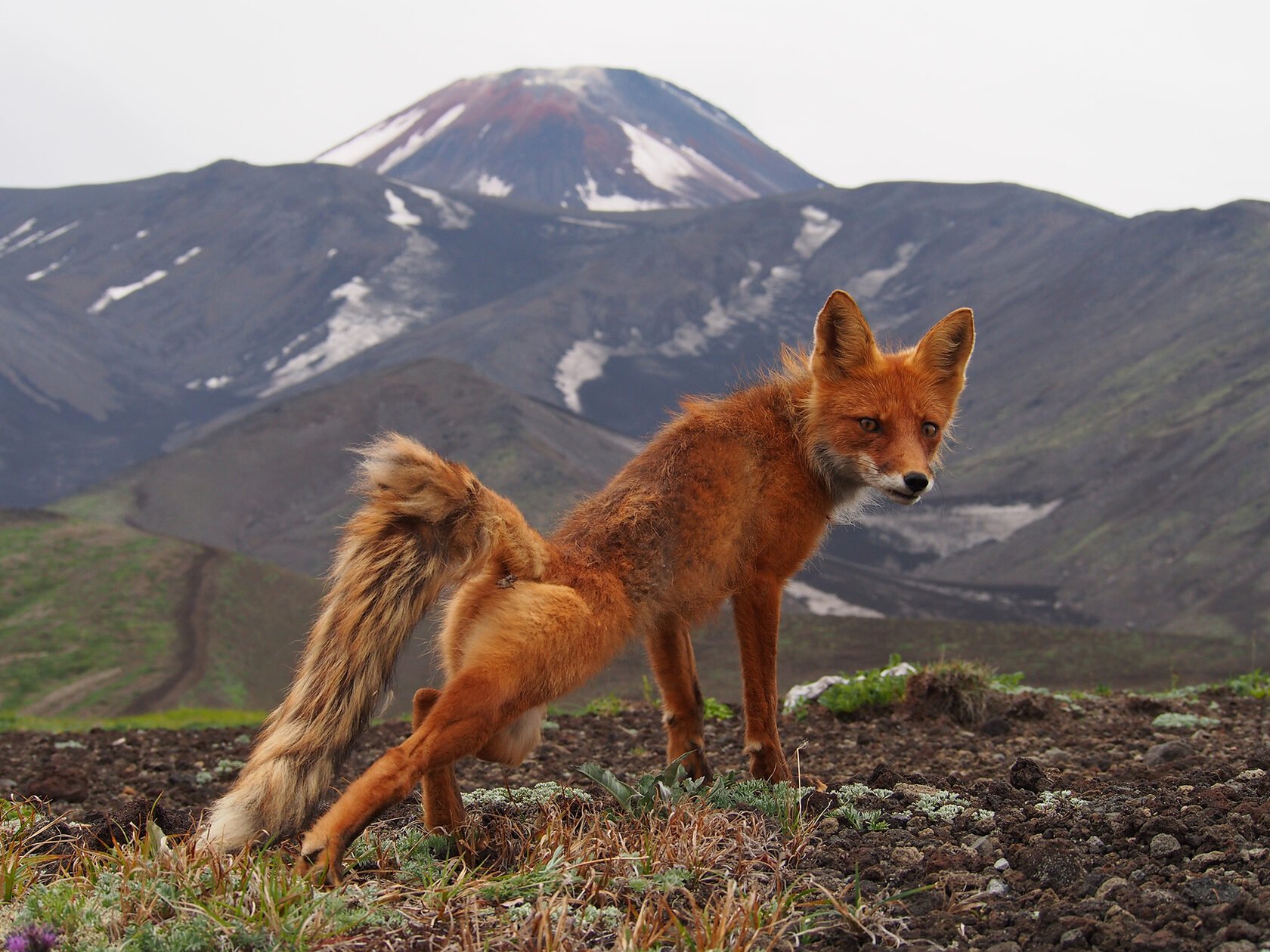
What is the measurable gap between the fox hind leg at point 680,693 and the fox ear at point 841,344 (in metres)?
1.53

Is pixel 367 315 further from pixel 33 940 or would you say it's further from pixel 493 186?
pixel 33 940

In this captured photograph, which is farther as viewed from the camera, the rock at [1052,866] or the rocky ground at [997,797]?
the rock at [1052,866]

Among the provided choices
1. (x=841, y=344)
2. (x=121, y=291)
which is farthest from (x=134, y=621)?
(x=121, y=291)

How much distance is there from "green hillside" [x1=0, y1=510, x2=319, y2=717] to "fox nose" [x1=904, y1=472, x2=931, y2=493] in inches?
732

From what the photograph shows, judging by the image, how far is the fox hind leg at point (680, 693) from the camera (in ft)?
18.3

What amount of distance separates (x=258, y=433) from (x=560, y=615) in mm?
49792

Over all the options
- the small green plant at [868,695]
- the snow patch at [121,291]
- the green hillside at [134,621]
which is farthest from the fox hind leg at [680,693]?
the snow patch at [121,291]

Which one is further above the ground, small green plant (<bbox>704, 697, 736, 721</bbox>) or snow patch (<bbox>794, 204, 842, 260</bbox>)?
snow patch (<bbox>794, 204, 842, 260</bbox>)

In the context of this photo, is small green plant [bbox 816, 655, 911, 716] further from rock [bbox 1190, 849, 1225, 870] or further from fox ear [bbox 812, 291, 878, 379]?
rock [bbox 1190, 849, 1225, 870]

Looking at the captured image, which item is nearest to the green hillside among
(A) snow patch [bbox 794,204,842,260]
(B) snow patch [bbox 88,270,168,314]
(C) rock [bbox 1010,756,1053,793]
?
(C) rock [bbox 1010,756,1053,793]

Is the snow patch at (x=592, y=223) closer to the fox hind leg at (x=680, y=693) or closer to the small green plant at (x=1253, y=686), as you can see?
the small green plant at (x=1253, y=686)

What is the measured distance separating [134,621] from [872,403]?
22.9 meters

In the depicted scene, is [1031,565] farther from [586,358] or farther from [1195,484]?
[586,358]

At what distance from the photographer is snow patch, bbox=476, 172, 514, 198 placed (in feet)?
482
